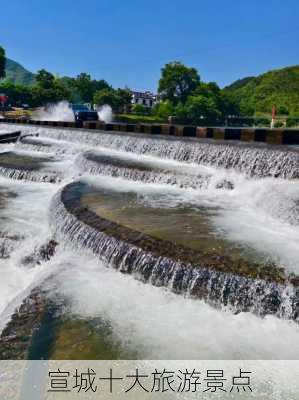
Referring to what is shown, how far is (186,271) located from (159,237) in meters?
1.48

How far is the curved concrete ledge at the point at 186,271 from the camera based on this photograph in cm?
571

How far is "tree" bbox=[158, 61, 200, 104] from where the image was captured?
98125 mm

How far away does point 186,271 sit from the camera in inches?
247

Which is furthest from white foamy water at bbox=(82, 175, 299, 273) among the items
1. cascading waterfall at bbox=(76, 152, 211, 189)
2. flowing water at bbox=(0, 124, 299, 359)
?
cascading waterfall at bbox=(76, 152, 211, 189)

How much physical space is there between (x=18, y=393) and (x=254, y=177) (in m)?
9.74

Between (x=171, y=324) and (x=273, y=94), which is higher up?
(x=273, y=94)

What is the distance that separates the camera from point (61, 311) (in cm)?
602

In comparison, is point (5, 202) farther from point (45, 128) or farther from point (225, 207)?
point (45, 128)

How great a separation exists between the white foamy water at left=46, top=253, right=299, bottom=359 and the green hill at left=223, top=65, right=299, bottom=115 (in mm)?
99034

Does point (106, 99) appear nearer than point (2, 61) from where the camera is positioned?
No

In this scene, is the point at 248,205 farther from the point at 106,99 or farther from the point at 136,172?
the point at 106,99

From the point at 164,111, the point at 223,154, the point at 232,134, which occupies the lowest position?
the point at 223,154

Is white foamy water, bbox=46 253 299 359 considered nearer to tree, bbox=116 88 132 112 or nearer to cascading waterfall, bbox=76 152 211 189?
cascading waterfall, bbox=76 152 211 189

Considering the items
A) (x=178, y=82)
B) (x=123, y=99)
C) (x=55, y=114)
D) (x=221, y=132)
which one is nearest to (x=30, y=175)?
(x=221, y=132)
